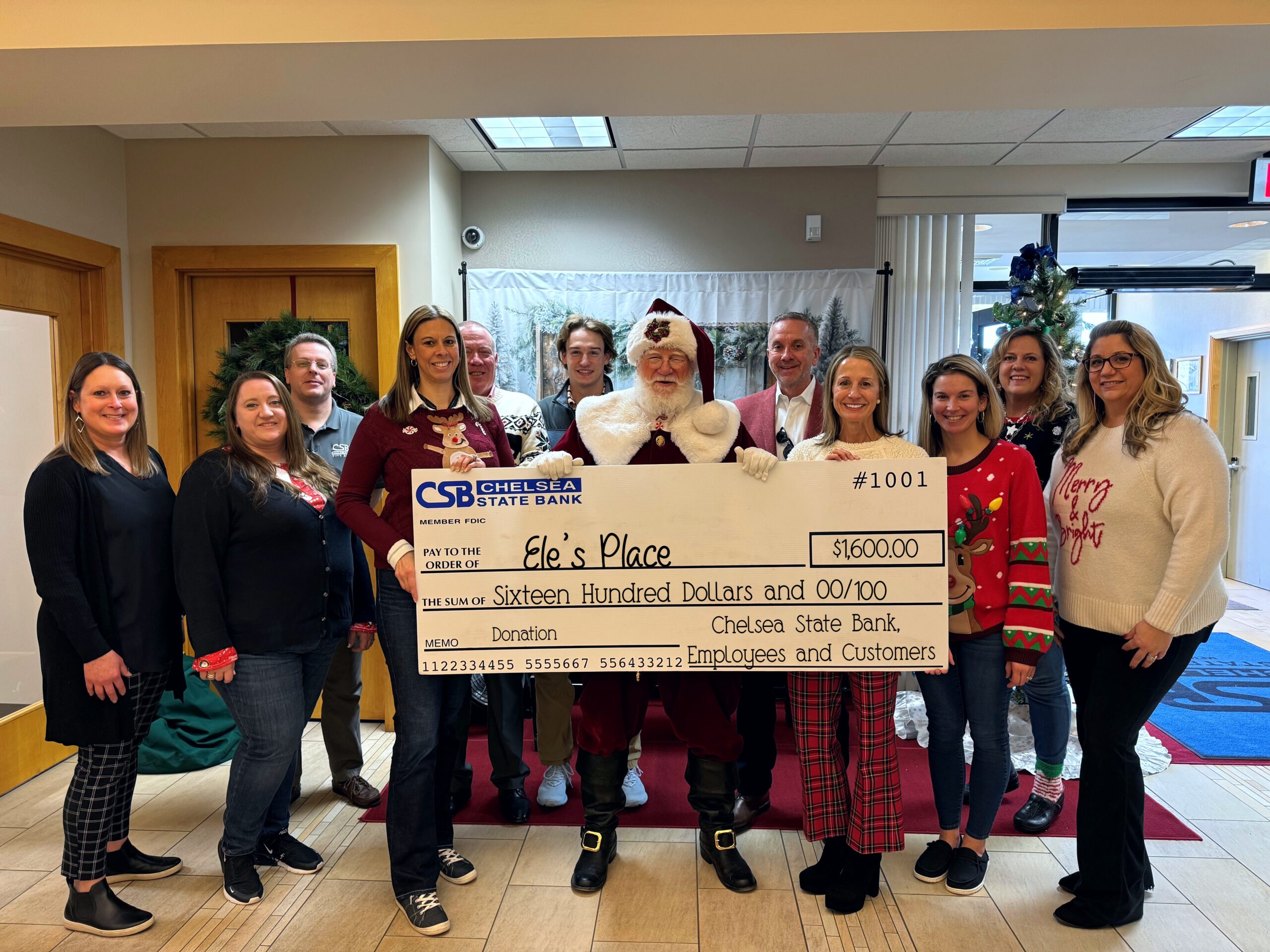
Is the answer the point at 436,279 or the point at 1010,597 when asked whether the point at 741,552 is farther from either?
the point at 436,279

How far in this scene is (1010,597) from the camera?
7.01ft

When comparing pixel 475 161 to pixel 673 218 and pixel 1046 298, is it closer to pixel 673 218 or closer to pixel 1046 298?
pixel 673 218

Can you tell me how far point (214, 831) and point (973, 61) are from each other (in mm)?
3332

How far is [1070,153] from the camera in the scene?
4188mm

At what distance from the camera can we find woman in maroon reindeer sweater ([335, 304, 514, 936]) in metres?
2.18

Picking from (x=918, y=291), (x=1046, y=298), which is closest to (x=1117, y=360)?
(x=1046, y=298)

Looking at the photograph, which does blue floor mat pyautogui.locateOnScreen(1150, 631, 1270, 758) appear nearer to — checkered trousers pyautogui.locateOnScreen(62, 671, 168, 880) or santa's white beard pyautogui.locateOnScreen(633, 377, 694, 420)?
santa's white beard pyautogui.locateOnScreen(633, 377, 694, 420)

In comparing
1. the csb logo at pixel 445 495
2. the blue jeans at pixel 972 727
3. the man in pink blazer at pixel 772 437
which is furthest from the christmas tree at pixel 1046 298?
the csb logo at pixel 445 495

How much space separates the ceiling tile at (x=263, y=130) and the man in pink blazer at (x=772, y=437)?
7.46 feet

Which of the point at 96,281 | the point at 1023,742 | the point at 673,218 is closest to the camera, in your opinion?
the point at 1023,742

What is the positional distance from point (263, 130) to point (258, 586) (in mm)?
2386

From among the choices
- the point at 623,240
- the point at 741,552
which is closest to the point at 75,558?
the point at 741,552

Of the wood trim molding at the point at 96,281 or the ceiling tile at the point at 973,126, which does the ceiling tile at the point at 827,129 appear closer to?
the ceiling tile at the point at 973,126

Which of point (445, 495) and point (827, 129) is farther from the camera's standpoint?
point (827, 129)
